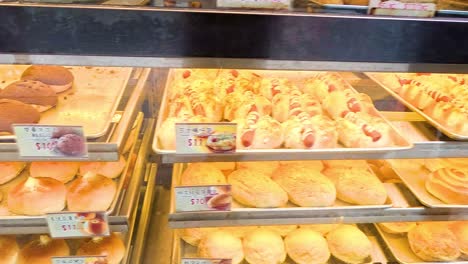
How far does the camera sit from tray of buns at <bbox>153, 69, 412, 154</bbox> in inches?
56.9

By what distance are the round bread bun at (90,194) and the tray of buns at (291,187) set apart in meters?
0.26

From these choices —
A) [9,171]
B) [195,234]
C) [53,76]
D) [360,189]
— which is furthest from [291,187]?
[9,171]

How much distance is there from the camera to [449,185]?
1.62m

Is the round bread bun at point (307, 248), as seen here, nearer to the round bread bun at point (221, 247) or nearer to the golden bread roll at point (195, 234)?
the round bread bun at point (221, 247)

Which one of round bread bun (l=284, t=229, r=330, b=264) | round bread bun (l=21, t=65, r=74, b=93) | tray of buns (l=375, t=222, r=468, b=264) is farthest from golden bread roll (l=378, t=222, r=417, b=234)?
round bread bun (l=21, t=65, r=74, b=93)

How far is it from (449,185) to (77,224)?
57.2 inches

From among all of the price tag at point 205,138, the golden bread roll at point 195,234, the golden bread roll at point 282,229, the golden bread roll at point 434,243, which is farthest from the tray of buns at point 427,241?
the price tag at point 205,138

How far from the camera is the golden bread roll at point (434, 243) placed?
1.74 m

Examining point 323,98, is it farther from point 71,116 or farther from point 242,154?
point 71,116

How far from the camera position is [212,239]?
1.70 m

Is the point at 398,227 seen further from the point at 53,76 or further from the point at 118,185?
the point at 53,76

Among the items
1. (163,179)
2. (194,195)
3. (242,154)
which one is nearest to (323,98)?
(242,154)

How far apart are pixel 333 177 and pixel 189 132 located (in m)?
0.78

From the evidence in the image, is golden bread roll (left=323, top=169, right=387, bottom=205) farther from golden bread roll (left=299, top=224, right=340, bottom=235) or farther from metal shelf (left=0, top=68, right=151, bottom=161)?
metal shelf (left=0, top=68, right=151, bottom=161)
